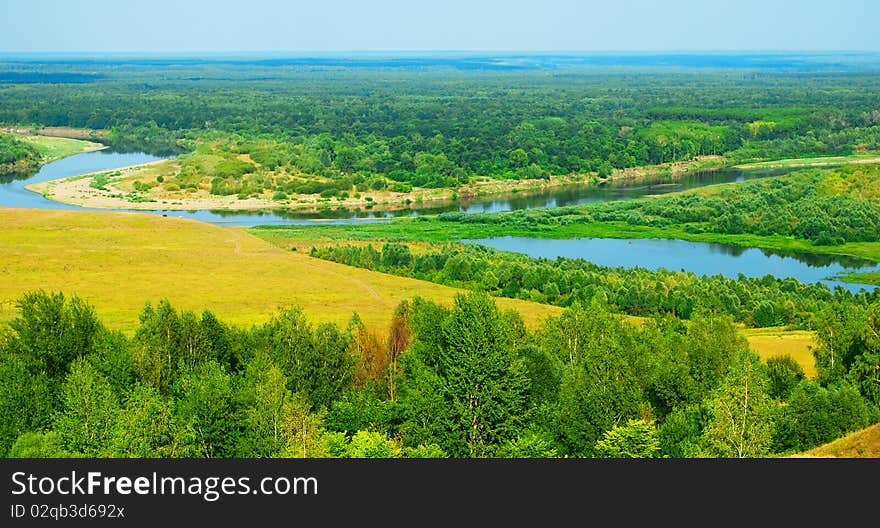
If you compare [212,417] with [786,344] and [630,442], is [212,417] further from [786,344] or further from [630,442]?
[786,344]

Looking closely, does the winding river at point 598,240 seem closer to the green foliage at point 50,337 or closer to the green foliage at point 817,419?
the green foliage at point 817,419

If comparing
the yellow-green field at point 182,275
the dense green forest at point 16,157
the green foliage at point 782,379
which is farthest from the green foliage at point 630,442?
the dense green forest at point 16,157

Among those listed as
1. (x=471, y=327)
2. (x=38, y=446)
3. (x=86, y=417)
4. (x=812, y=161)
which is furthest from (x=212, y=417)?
(x=812, y=161)

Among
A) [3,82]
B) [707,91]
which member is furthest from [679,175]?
[3,82]

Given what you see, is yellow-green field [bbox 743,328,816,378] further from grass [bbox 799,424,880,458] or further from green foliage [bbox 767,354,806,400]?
grass [bbox 799,424,880,458]

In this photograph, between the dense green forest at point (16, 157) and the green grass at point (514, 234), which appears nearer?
the green grass at point (514, 234)
